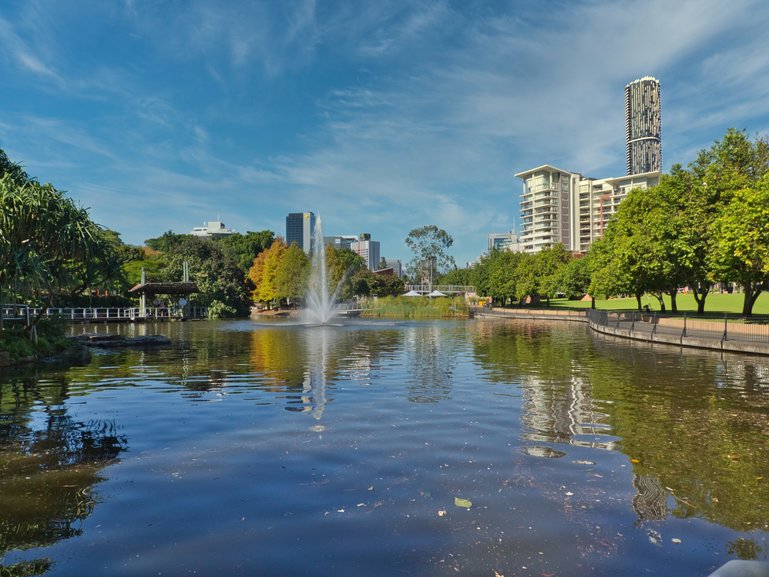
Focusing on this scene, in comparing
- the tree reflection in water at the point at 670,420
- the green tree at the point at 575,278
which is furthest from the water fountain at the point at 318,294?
the tree reflection in water at the point at 670,420

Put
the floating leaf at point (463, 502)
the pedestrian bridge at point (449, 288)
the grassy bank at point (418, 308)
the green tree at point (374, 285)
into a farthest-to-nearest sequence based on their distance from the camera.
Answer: the pedestrian bridge at point (449, 288) → the green tree at point (374, 285) → the grassy bank at point (418, 308) → the floating leaf at point (463, 502)

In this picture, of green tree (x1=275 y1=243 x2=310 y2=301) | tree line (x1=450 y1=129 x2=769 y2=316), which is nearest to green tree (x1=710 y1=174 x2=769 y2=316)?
tree line (x1=450 y1=129 x2=769 y2=316)

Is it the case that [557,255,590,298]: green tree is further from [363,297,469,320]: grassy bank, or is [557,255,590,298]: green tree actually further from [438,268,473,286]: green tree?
[438,268,473,286]: green tree

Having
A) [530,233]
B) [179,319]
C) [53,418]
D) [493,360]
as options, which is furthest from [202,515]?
[530,233]

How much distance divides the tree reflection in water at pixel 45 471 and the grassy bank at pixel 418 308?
64796mm

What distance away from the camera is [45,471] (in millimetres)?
8219

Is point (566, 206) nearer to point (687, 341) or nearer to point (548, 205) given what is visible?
point (548, 205)

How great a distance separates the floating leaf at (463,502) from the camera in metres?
6.81

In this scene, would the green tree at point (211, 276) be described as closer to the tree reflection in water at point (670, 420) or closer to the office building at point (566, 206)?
the tree reflection in water at point (670, 420)

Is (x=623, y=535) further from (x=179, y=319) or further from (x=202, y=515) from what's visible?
(x=179, y=319)

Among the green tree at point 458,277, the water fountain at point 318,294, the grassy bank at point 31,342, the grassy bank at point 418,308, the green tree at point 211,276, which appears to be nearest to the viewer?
the grassy bank at point 31,342

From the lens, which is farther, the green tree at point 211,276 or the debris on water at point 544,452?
the green tree at point 211,276

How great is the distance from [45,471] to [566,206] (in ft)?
637

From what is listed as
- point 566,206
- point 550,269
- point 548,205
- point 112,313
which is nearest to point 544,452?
point 112,313
